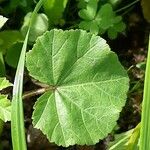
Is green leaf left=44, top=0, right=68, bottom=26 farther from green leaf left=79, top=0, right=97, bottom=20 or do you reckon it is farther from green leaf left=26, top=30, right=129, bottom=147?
green leaf left=26, top=30, right=129, bottom=147

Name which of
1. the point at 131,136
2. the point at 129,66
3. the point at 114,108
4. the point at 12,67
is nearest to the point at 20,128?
the point at 114,108

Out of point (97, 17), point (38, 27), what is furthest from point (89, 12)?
point (38, 27)

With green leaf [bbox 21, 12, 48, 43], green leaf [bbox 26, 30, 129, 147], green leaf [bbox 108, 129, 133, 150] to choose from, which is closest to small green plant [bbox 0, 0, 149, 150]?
green leaf [bbox 26, 30, 129, 147]

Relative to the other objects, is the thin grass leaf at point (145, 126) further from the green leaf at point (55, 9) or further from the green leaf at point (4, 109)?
the green leaf at point (55, 9)

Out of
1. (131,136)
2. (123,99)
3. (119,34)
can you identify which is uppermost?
(119,34)

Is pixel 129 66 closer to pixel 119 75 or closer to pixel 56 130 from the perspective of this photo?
pixel 119 75

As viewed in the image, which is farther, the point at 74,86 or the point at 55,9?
the point at 55,9

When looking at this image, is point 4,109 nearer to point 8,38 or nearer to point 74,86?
point 74,86
